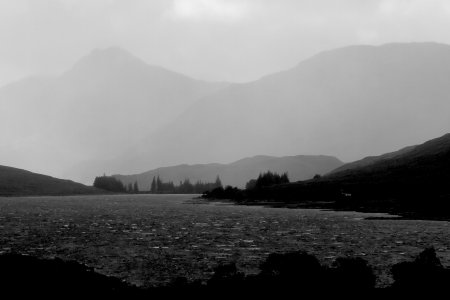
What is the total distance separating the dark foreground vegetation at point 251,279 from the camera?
29.3 metres

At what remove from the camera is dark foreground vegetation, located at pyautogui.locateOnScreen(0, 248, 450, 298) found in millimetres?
29312

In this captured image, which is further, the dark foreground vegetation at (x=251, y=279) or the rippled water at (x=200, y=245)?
the rippled water at (x=200, y=245)

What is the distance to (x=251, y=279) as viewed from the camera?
31.6 metres

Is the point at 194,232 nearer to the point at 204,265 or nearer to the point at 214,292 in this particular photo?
the point at 204,265

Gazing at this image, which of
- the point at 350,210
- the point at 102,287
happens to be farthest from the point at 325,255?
the point at 350,210

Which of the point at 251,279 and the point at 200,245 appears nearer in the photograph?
the point at 251,279

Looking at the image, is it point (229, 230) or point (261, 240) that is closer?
point (261, 240)

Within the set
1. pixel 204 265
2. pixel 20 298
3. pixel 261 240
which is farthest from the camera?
pixel 261 240

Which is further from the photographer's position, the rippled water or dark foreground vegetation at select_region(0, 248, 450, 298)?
the rippled water

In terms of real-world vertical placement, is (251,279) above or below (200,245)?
below

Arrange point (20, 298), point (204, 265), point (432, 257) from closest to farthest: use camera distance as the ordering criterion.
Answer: point (20, 298) < point (432, 257) < point (204, 265)

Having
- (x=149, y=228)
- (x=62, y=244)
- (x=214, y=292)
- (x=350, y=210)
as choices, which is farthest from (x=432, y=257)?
(x=350, y=210)

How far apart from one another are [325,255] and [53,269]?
112 feet

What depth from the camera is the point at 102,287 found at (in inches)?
1175
